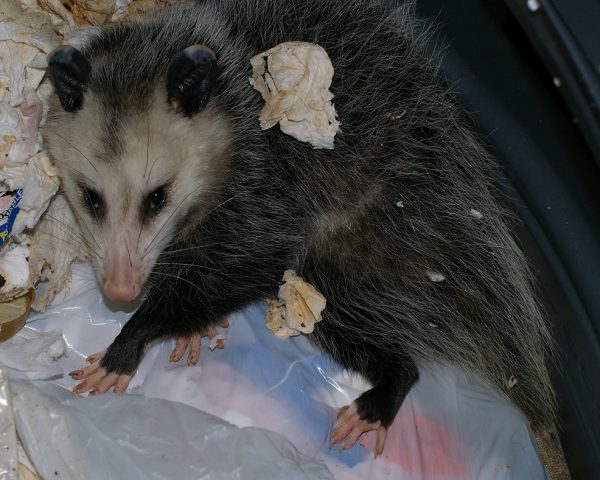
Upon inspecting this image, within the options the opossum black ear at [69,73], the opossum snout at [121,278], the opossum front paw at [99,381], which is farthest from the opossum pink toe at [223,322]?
the opossum black ear at [69,73]

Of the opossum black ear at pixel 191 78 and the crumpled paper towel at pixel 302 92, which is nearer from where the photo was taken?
the opossum black ear at pixel 191 78

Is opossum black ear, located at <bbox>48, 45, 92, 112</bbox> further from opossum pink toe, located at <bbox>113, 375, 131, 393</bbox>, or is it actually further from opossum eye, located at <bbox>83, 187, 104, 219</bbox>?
opossum pink toe, located at <bbox>113, 375, 131, 393</bbox>

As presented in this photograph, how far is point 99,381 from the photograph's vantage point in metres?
2.20

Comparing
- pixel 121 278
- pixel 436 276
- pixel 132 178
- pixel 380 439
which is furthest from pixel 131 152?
pixel 380 439

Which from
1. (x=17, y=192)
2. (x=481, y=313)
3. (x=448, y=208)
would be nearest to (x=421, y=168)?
(x=448, y=208)

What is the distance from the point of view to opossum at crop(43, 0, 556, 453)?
7.06ft

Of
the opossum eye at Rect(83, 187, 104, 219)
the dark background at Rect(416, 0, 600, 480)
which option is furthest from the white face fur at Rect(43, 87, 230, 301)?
the dark background at Rect(416, 0, 600, 480)

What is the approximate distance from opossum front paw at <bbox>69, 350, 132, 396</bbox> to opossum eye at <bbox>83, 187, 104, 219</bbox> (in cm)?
48

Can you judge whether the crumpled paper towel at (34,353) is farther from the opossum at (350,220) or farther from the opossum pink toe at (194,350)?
the opossum pink toe at (194,350)

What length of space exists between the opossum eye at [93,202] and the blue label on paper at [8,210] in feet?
1.01

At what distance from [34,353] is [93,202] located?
53 centimetres

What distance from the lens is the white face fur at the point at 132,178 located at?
1.88 metres

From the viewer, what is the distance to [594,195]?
1.93 m

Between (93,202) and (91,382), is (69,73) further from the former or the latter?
(91,382)
